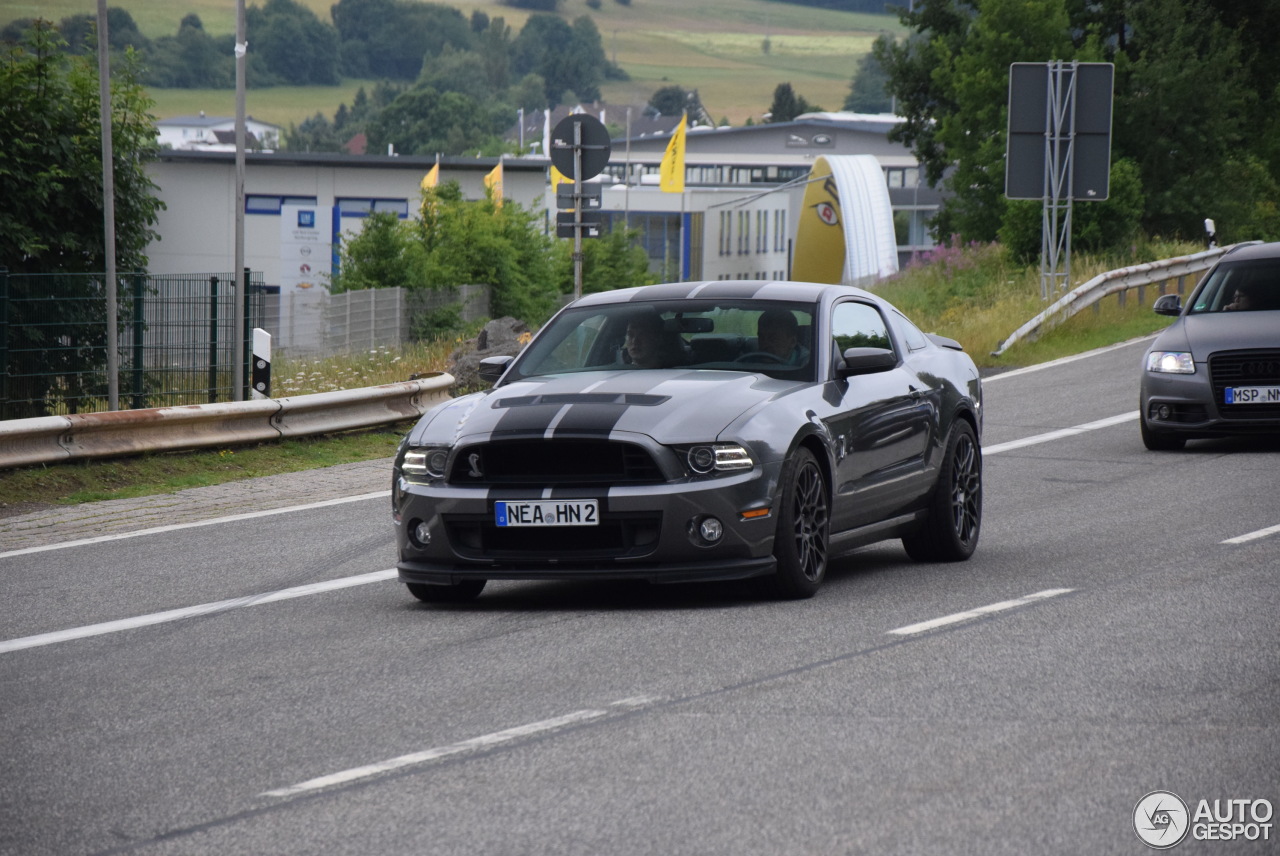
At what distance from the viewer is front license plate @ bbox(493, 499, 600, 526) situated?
8117mm

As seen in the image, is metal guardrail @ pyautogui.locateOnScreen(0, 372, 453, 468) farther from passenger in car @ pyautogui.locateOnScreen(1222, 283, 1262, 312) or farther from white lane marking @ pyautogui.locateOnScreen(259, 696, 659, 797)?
white lane marking @ pyautogui.locateOnScreen(259, 696, 659, 797)

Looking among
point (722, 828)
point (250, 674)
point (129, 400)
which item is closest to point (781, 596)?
point (250, 674)

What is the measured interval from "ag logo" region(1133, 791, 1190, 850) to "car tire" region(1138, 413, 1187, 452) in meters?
10.8

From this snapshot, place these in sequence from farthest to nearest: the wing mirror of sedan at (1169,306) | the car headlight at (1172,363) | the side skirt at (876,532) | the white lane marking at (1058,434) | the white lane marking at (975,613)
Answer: the white lane marking at (1058,434) → the wing mirror of sedan at (1169,306) → the car headlight at (1172,363) → the side skirt at (876,532) → the white lane marking at (975,613)

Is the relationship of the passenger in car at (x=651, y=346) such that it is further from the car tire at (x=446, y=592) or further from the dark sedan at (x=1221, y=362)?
the dark sedan at (x=1221, y=362)

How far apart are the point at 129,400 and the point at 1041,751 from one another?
13.5 metres

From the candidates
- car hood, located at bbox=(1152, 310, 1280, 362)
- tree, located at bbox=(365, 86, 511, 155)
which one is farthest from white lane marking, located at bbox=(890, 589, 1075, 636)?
tree, located at bbox=(365, 86, 511, 155)

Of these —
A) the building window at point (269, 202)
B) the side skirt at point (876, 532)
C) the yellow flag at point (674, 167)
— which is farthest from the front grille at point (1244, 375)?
the building window at point (269, 202)

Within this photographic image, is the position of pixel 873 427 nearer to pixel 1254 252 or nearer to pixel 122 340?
pixel 1254 252

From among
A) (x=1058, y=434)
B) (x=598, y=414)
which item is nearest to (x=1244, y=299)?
(x=1058, y=434)

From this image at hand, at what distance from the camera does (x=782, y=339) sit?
30.6 feet

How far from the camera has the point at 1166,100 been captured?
142 ft

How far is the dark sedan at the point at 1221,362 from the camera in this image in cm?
1497

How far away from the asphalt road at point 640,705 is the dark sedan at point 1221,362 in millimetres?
4363
